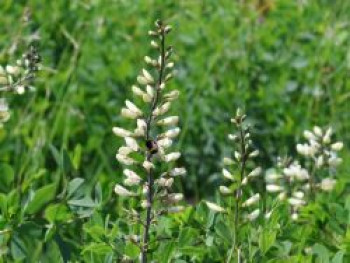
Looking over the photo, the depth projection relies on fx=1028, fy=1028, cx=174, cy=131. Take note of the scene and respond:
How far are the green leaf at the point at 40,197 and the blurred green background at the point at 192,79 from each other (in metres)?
2.08

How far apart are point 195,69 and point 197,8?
1.06 meters

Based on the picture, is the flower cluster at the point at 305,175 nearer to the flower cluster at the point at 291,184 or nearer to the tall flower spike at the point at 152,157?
the flower cluster at the point at 291,184

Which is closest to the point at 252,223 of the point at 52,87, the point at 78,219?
the point at 78,219

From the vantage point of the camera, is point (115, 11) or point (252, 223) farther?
point (115, 11)

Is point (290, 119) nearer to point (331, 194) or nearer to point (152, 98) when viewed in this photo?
point (331, 194)

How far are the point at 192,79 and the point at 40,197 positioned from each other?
317 cm

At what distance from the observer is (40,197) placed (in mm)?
2744

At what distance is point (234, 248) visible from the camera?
2.54m

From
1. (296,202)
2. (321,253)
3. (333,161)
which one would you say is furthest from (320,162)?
(321,253)

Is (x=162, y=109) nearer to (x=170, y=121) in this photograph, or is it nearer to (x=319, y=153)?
(x=170, y=121)

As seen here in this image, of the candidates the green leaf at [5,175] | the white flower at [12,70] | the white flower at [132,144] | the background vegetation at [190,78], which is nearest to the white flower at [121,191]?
the white flower at [132,144]

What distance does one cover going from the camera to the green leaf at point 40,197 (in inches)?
108

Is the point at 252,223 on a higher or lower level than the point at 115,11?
lower

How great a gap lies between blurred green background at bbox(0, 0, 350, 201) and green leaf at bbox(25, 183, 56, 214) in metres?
2.08
